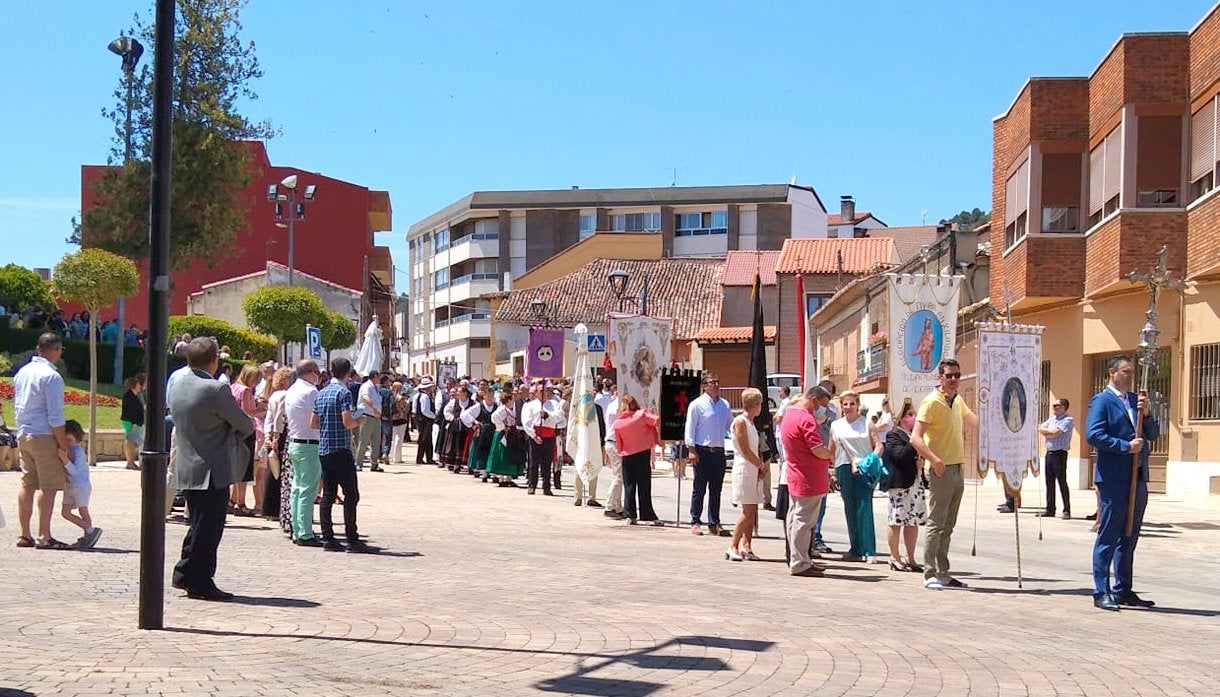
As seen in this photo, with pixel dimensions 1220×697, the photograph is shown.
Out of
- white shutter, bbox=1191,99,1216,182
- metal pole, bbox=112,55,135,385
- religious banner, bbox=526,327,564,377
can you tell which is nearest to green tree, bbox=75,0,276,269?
metal pole, bbox=112,55,135,385

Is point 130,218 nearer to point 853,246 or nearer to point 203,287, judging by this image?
point 203,287

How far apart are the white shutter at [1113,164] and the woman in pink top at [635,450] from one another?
35.3ft

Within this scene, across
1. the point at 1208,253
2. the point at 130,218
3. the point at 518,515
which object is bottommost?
the point at 518,515

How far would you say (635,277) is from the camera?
66500 millimetres

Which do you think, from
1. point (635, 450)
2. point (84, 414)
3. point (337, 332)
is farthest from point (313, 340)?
point (337, 332)

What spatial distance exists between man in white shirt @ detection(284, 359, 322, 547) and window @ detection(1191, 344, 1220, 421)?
48.2 ft

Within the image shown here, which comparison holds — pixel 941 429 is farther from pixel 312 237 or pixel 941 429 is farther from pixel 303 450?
pixel 312 237

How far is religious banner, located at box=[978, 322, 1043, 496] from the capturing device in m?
13.5

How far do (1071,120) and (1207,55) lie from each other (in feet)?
14.9

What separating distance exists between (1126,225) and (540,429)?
1008 cm

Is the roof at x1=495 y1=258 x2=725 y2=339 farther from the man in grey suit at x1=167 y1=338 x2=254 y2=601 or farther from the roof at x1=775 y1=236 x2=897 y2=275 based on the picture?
the man in grey suit at x1=167 y1=338 x2=254 y2=601

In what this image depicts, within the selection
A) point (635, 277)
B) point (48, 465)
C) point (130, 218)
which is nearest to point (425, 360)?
point (635, 277)

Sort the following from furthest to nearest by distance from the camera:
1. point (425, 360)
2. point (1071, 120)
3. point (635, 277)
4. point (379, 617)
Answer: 1. point (425, 360)
2. point (635, 277)
3. point (1071, 120)
4. point (379, 617)

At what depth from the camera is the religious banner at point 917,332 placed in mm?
17438
